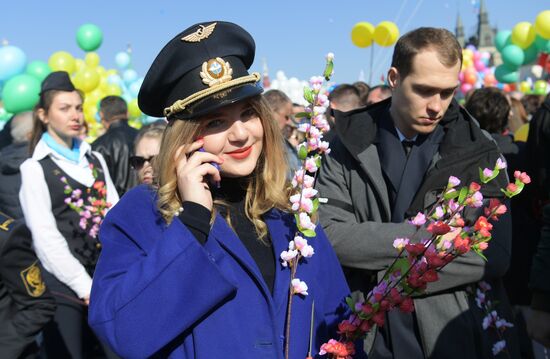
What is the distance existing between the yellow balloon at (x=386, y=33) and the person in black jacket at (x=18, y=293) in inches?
316

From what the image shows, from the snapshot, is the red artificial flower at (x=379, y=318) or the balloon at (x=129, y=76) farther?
the balloon at (x=129, y=76)

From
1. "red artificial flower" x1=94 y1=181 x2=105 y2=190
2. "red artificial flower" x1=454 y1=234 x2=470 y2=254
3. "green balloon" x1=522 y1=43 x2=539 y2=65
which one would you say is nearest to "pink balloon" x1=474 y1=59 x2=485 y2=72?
"green balloon" x1=522 y1=43 x2=539 y2=65

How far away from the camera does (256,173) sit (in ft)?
6.64

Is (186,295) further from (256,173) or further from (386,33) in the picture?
(386,33)

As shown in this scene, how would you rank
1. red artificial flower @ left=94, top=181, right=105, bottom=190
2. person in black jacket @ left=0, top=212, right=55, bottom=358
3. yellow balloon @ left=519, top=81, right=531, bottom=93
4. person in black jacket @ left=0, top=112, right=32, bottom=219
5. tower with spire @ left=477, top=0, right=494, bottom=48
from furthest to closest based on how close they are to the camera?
1. tower with spire @ left=477, top=0, right=494, bottom=48
2. yellow balloon @ left=519, top=81, right=531, bottom=93
3. person in black jacket @ left=0, top=112, right=32, bottom=219
4. red artificial flower @ left=94, top=181, right=105, bottom=190
5. person in black jacket @ left=0, top=212, right=55, bottom=358

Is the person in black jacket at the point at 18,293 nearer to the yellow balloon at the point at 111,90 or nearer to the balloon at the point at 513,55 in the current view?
the balloon at the point at 513,55

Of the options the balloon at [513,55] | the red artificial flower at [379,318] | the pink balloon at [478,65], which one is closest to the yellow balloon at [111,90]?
the balloon at [513,55]

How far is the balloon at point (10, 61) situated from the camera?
9.33 meters

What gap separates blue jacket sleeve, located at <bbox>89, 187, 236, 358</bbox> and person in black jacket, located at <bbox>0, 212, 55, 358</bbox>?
1185mm

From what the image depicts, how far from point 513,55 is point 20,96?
865 centimetres

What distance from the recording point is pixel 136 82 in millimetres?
14844

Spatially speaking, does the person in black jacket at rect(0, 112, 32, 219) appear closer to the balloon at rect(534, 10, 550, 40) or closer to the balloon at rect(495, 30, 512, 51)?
the balloon at rect(534, 10, 550, 40)

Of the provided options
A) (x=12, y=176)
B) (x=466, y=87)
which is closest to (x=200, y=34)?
(x=12, y=176)

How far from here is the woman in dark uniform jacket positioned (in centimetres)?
353
